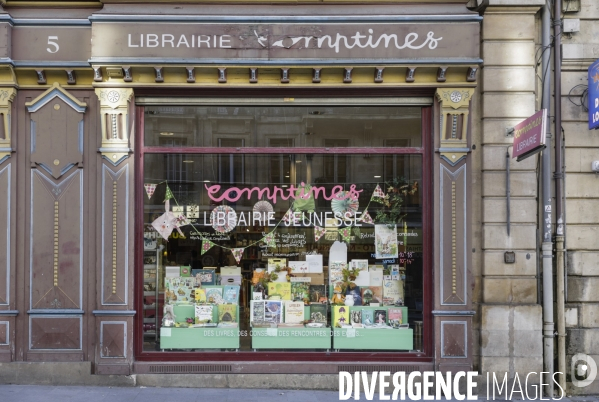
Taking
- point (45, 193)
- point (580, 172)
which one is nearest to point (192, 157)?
point (45, 193)

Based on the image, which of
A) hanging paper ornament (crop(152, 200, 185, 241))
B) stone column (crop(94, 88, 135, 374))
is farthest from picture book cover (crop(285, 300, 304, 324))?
stone column (crop(94, 88, 135, 374))

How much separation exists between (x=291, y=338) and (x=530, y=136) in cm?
469

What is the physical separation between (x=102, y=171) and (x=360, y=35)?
A: 4.50 meters

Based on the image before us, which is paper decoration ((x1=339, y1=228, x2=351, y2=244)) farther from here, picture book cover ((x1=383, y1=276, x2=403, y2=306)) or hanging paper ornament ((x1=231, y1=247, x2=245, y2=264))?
hanging paper ornament ((x1=231, y1=247, x2=245, y2=264))

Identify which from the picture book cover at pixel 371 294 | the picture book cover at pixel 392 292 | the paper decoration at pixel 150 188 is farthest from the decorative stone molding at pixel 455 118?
the paper decoration at pixel 150 188

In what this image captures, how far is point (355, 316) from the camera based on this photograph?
8.88 m

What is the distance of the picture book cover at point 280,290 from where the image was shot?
8.96 m

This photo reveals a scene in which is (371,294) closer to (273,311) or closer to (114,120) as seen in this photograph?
(273,311)

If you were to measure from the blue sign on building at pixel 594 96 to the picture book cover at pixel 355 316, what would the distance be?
183 inches

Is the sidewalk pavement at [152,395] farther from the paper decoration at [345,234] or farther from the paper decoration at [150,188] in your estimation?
the paper decoration at [150,188]

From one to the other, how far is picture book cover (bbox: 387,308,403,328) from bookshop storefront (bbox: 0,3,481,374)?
67 mm

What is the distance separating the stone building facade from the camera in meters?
8.40

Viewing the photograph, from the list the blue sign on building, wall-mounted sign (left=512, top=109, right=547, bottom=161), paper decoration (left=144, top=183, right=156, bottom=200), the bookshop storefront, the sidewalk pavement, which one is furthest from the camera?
paper decoration (left=144, top=183, right=156, bottom=200)

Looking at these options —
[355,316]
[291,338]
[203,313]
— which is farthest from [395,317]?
[203,313]
